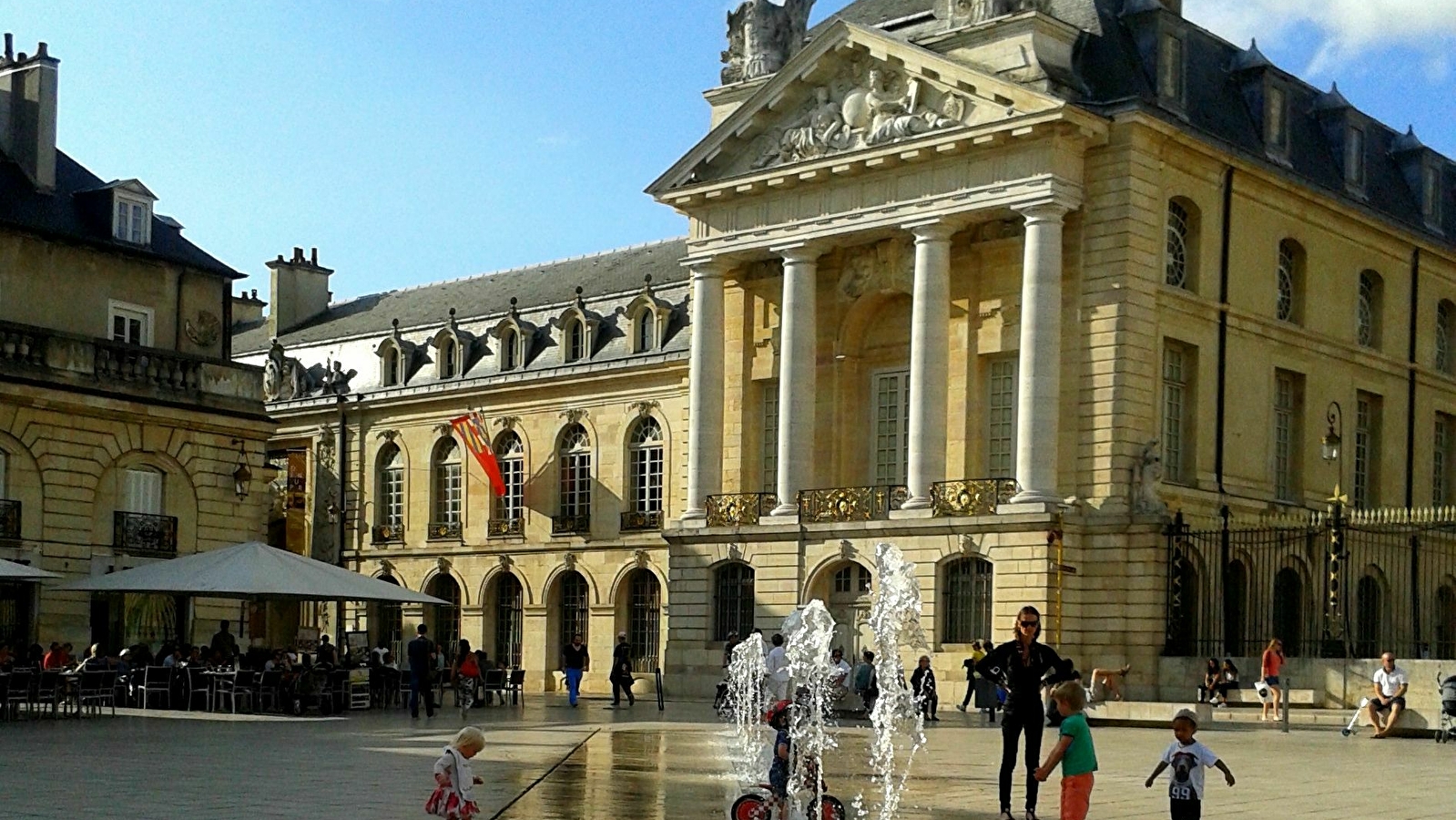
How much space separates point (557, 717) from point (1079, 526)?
35.9ft

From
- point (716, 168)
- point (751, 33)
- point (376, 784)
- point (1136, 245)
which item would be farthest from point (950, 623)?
point (376, 784)

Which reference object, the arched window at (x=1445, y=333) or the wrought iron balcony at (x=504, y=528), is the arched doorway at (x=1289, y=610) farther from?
the wrought iron balcony at (x=504, y=528)

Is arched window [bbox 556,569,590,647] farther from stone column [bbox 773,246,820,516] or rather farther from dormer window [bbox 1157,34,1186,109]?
dormer window [bbox 1157,34,1186,109]

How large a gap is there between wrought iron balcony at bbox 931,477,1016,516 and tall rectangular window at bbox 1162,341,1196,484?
133 inches

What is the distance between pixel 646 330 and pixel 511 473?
6.10 metres

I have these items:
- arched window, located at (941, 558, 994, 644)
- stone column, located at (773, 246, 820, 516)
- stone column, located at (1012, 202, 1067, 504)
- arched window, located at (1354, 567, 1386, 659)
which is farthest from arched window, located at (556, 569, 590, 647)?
arched window, located at (1354, 567, 1386, 659)

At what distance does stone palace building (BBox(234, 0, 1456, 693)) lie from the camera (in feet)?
125

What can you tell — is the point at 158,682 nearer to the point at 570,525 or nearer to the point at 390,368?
the point at 570,525

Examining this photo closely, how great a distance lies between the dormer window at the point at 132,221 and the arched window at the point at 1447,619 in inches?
1087

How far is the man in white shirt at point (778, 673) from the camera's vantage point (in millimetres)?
29312

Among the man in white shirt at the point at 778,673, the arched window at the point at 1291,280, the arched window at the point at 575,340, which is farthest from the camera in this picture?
the arched window at the point at 575,340

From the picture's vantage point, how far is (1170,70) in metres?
40.9

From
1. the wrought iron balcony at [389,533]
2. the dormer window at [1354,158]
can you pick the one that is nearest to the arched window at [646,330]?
the wrought iron balcony at [389,533]

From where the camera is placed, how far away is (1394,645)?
41750 mm
